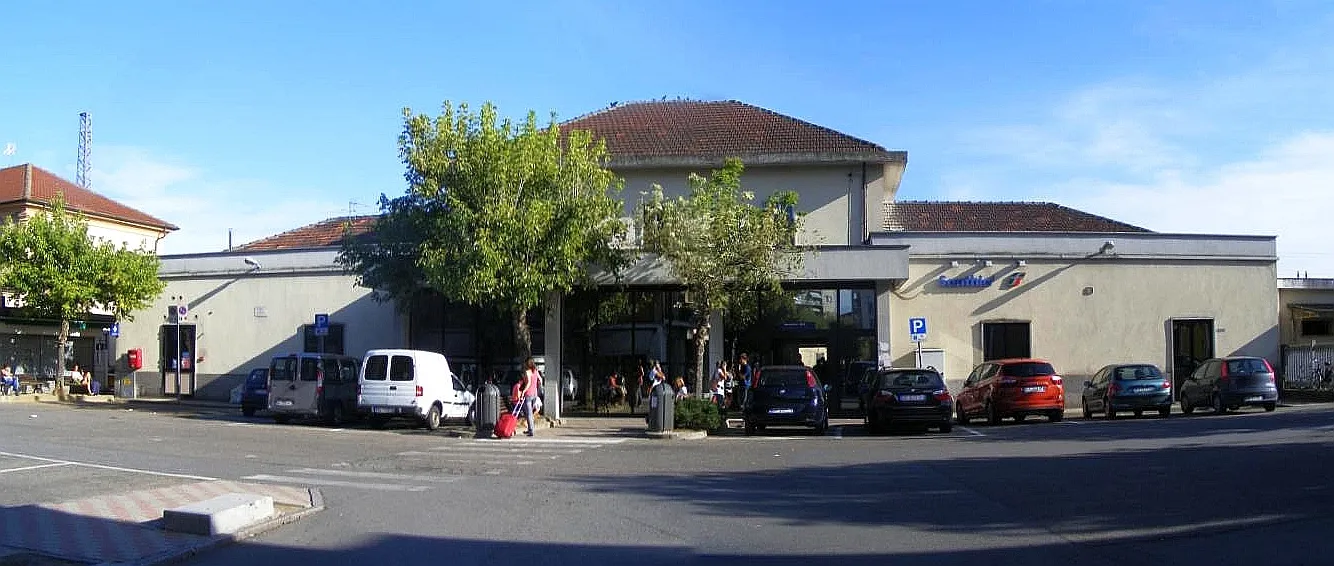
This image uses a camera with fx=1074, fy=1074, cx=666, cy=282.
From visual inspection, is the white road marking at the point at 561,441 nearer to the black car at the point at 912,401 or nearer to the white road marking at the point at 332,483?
the black car at the point at 912,401

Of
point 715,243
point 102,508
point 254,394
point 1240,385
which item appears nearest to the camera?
point 102,508

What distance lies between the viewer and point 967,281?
3036 cm

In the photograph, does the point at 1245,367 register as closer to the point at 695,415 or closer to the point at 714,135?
the point at 695,415

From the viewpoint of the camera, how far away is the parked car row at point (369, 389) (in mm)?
24219

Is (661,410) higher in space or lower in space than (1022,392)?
lower

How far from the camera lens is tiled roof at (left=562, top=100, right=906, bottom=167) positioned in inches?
1270

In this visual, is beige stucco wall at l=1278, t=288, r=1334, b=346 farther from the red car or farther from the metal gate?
the red car

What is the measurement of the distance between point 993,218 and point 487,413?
75.2 feet

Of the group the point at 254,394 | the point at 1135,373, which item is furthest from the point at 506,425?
the point at 1135,373

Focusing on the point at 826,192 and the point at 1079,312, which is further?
the point at 826,192

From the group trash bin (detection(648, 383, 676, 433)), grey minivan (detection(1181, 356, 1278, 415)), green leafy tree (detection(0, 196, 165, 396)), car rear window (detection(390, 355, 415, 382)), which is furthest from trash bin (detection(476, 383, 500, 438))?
green leafy tree (detection(0, 196, 165, 396))

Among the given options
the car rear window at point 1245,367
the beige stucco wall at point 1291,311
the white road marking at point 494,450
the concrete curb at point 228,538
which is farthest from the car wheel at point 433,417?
the beige stucco wall at point 1291,311

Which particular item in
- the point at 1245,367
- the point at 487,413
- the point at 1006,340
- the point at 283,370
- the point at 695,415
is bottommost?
the point at 695,415

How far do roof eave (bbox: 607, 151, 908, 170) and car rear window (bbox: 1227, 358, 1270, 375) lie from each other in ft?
35.4
